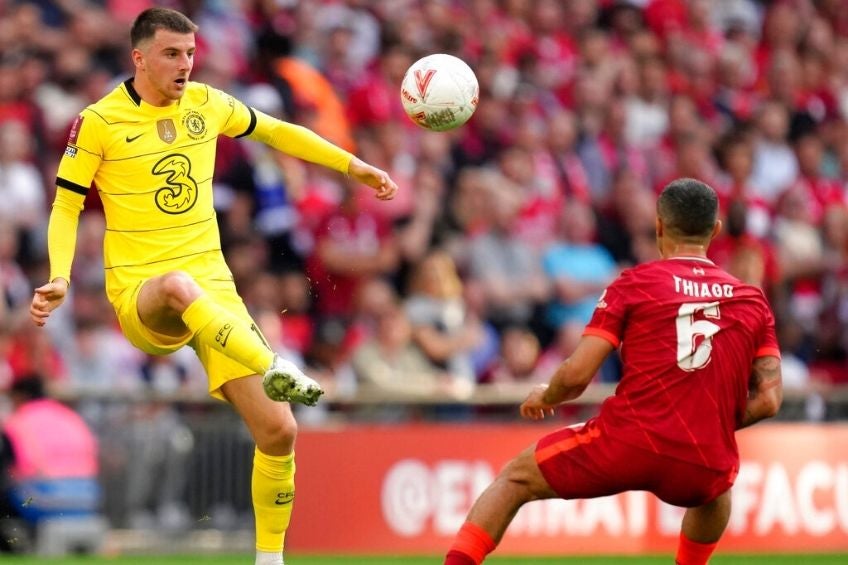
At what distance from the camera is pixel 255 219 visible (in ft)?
48.0

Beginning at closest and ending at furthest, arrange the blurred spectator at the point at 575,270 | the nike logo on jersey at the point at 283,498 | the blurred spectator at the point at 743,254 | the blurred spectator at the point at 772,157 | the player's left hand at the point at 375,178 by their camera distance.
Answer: the nike logo on jersey at the point at 283,498 < the player's left hand at the point at 375,178 < the blurred spectator at the point at 575,270 < the blurred spectator at the point at 743,254 < the blurred spectator at the point at 772,157

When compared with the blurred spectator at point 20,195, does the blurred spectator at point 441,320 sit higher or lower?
lower

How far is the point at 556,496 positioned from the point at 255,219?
7385 mm

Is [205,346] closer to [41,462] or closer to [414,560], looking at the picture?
[414,560]

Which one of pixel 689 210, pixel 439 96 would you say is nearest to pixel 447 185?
pixel 439 96

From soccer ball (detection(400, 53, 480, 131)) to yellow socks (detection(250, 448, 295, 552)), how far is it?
6.92ft

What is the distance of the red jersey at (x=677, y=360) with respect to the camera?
750 cm

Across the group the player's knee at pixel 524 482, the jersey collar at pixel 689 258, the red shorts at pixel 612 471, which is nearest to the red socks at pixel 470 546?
the player's knee at pixel 524 482

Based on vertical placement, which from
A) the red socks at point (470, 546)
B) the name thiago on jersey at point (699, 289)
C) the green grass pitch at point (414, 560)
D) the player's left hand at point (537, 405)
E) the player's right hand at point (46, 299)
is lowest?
the green grass pitch at point (414, 560)

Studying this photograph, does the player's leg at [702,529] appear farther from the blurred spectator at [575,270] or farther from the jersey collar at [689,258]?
the blurred spectator at [575,270]

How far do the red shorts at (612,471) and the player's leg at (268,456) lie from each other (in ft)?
5.35

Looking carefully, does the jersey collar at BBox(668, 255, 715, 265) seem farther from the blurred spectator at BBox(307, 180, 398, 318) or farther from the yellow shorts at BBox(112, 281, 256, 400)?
the blurred spectator at BBox(307, 180, 398, 318)

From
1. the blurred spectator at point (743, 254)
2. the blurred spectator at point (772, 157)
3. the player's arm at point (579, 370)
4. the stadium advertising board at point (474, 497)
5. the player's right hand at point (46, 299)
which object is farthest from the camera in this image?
the blurred spectator at point (772, 157)

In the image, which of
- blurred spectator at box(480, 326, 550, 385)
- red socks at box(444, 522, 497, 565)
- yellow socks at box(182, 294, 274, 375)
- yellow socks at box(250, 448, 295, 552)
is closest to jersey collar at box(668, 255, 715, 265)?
red socks at box(444, 522, 497, 565)
